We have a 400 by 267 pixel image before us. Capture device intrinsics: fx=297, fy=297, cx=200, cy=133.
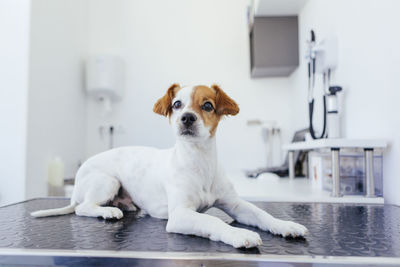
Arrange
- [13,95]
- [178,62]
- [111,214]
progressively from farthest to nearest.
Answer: [178,62] < [13,95] < [111,214]

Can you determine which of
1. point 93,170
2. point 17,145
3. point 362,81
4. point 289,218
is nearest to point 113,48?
point 17,145

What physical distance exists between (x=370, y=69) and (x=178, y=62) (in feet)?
6.46

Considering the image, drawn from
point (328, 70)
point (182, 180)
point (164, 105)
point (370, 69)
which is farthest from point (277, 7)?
point (182, 180)

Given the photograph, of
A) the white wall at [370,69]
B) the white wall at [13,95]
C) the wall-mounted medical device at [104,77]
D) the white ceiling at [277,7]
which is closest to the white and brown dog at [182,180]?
the white wall at [370,69]

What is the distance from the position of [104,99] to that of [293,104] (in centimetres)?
178

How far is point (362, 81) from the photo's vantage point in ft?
4.28

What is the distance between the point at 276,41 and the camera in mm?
2408

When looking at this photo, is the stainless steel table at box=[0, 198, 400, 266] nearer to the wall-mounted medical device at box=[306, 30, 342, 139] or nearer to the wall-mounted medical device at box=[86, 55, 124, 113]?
the wall-mounted medical device at box=[306, 30, 342, 139]

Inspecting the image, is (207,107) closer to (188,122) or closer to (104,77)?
(188,122)

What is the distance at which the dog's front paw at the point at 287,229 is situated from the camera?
72 cm

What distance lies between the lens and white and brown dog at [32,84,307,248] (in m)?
0.77

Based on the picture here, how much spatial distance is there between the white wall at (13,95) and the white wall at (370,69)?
2020 millimetres

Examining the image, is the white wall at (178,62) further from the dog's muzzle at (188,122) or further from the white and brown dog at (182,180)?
the dog's muzzle at (188,122)

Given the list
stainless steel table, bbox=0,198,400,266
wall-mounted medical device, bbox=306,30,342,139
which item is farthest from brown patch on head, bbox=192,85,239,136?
wall-mounted medical device, bbox=306,30,342,139
